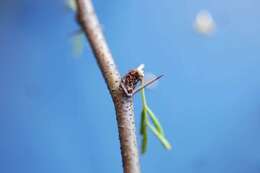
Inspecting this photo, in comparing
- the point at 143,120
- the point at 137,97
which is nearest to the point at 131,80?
the point at 143,120

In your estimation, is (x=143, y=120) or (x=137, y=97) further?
(x=137, y=97)

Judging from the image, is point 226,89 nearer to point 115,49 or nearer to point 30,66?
point 115,49

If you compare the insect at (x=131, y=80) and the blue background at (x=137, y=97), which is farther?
the blue background at (x=137, y=97)

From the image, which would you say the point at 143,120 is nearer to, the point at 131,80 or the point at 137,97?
the point at 131,80

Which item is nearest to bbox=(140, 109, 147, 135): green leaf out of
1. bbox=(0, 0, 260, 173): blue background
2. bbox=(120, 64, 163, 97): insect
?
bbox=(120, 64, 163, 97): insect

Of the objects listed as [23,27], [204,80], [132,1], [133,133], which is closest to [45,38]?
[23,27]

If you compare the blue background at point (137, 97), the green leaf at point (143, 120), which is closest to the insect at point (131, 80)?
the green leaf at point (143, 120)

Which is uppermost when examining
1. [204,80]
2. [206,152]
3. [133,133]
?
[204,80]

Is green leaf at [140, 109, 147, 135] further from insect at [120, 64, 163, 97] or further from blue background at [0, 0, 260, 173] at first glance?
blue background at [0, 0, 260, 173]

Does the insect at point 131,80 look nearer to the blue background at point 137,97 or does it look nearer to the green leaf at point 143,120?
the green leaf at point 143,120
